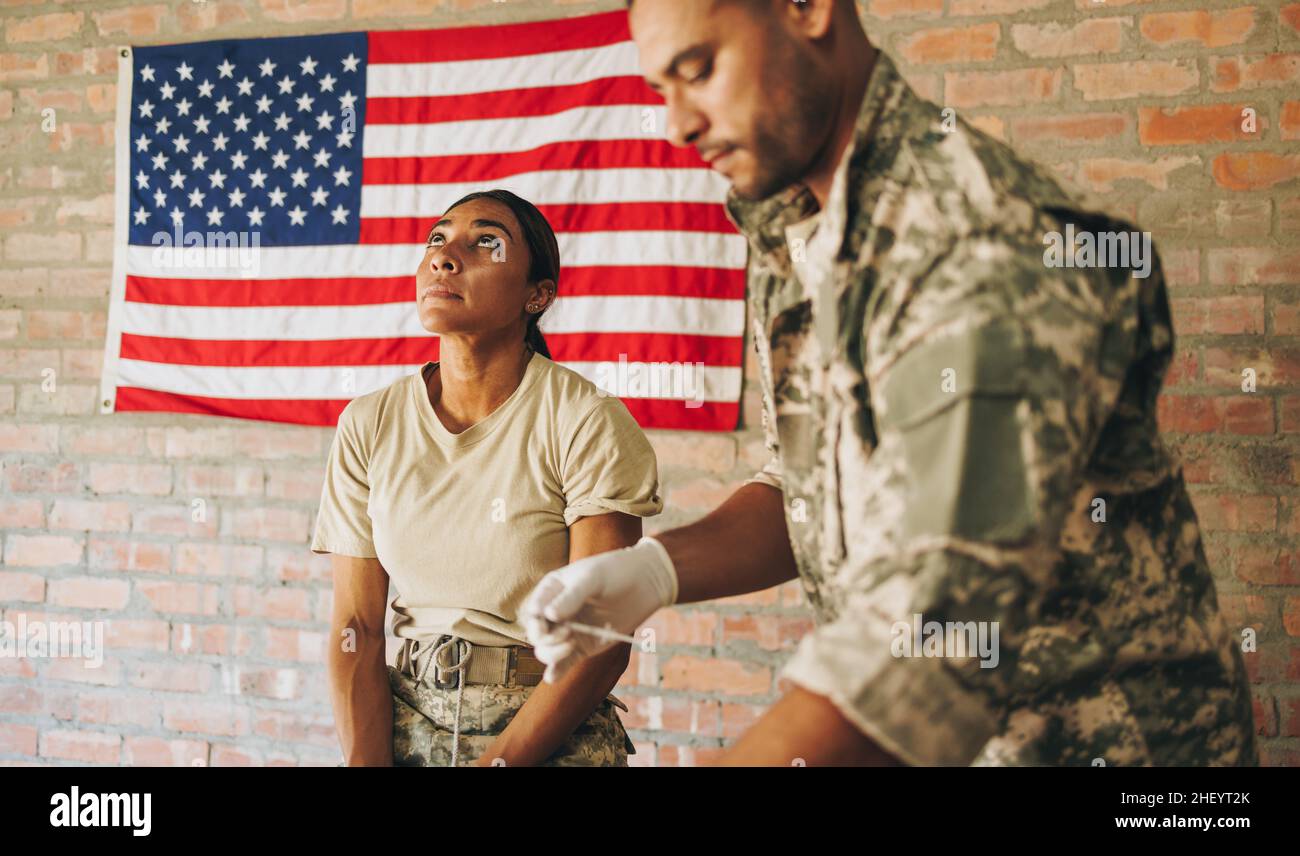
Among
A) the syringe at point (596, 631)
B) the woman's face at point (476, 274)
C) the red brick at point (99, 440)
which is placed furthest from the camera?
the red brick at point (99, 440)

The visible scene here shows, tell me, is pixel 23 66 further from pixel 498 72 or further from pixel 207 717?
pixel 207 717

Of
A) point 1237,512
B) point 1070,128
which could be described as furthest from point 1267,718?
point 1070,128

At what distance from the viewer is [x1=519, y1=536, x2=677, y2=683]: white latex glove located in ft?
3.33

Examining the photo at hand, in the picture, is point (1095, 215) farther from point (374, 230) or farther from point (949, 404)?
point (374, 230)

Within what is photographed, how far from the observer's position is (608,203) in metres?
2.19

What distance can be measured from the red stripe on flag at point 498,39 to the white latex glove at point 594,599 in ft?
4.77

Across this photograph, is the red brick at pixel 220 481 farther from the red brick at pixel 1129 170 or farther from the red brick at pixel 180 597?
the red brick at pixel 1129 170

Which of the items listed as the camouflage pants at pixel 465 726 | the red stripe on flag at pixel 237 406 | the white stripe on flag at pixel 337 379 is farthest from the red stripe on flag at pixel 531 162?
the camouflage pants at pixel 465 726

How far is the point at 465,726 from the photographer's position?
1.40 meters

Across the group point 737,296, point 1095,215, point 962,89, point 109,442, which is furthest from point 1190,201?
point 109,442

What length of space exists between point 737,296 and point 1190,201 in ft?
2.82

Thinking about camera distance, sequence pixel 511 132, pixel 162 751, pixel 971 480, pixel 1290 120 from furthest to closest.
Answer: pixel 162 751
pixel 511 132
pixel 1290 120
pixel 971 480

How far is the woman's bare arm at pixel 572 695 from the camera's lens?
1.35m

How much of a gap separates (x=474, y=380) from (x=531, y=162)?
85 centimetres
